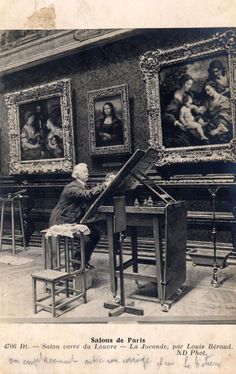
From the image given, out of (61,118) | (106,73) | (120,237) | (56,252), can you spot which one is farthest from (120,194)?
(61,118)

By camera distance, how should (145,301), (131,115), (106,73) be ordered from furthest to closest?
(106,73) → (131,115) → (145,301)

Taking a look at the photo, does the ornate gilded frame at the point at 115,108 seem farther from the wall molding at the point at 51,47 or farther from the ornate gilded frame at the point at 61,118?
the wall molding at the point at 51,47

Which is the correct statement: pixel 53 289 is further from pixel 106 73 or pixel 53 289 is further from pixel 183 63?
pixel 106 73

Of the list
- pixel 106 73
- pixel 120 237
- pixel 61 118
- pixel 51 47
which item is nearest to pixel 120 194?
pixel 120 237

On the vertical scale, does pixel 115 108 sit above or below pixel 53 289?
above

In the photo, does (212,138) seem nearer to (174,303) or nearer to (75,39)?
(174,303)

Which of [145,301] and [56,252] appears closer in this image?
[145,301]

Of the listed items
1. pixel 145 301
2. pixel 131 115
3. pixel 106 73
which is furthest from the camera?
pixel 106 73

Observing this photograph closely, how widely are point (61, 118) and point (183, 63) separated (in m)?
2.25

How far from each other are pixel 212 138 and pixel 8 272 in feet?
10.4

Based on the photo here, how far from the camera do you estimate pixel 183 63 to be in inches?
194

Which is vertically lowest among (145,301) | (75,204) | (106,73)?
(145,301)

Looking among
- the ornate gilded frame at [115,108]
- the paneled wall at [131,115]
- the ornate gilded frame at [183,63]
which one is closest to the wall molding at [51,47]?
the paneled wall at [131,115]

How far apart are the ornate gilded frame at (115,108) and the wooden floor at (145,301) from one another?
179cm
